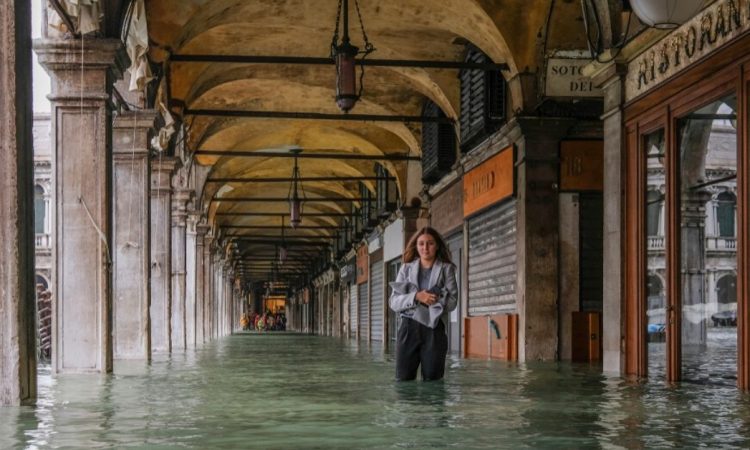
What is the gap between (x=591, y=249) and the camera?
16.0 m

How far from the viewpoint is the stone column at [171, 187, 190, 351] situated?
2586 centimetres

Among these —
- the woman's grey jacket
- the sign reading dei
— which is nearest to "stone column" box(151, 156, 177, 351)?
the sign reading dei

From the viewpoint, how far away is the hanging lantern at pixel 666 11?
355 inches

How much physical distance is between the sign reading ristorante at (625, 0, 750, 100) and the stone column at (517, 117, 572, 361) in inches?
150

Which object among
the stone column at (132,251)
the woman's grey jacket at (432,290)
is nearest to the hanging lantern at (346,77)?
the woman's grey jacket at (432,290)

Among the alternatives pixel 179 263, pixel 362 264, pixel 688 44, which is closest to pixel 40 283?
pixel 179 263

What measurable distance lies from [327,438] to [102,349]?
21.9 feet

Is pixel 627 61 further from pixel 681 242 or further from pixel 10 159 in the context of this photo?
pixel 10 159

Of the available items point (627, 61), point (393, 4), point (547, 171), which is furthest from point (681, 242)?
point (393, 4)

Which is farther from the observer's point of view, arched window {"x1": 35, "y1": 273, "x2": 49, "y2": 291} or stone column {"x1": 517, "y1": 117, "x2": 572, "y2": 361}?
arched window {"x1": 35, "y1": 273, "x2": 49, "y2": 291}

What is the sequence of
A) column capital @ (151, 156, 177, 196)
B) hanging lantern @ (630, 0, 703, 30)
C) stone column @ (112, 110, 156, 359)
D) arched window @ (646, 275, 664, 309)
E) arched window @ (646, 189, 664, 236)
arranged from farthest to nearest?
column capital @ (151, 156, 177, 196)
stone column @ (112, 110, 156, 359)
arched window @ (646, 189, 664, 236)
arched window @ (646, 275, 664, 309)
hanging lantern @ (630, 0, 703, 30)

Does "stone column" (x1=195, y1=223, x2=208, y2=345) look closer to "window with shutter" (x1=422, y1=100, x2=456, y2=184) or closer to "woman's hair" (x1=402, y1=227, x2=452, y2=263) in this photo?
"window with shutter" (x1=422, y1=100, x2=456, y2=184)

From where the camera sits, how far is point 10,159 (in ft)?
24.7

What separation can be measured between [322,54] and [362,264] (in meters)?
18.3
